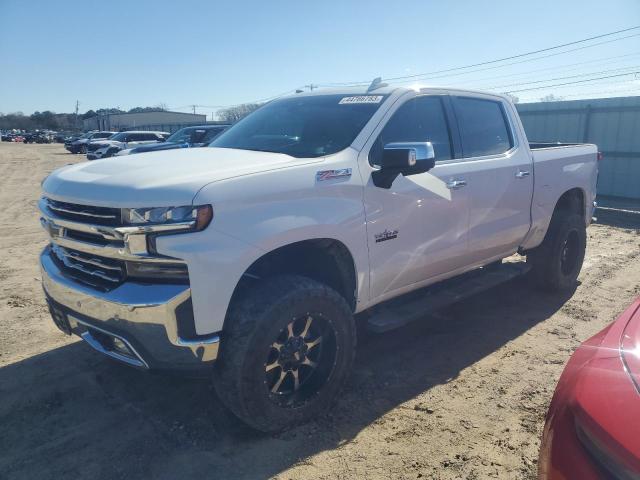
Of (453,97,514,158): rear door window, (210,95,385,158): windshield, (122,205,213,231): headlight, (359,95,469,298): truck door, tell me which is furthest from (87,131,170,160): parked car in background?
(122,205,213,231): headlight

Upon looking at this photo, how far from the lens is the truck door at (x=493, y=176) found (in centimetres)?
421

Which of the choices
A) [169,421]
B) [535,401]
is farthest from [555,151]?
[169,421]

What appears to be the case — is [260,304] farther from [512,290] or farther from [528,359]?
[512,290]

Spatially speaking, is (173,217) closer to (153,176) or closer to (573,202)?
(153,176)

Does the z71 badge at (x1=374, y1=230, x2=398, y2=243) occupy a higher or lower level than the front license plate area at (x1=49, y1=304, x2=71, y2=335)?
higher

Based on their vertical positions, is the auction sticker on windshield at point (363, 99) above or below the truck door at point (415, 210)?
above

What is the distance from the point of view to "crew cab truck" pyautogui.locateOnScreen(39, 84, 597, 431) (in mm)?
2535

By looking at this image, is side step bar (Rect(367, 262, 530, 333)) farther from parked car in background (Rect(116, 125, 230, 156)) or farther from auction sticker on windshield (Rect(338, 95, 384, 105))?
parked car in background (Rect(116, 125, 230, 156))

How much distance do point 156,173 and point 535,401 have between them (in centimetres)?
281

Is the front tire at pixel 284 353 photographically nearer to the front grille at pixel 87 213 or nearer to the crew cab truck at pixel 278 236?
the crew cab truck at pixel 278 236

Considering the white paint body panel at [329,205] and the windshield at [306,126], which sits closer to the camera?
the white paint body panel at [329,205]

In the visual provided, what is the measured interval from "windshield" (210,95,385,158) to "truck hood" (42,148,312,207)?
0.92 ft

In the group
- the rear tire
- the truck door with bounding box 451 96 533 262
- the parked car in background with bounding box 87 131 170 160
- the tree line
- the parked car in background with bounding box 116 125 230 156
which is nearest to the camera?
the truck door with bounding box 451 96 533 262

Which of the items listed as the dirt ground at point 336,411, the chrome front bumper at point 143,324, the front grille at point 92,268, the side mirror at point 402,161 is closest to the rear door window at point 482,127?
the side mirror at point 402,161
